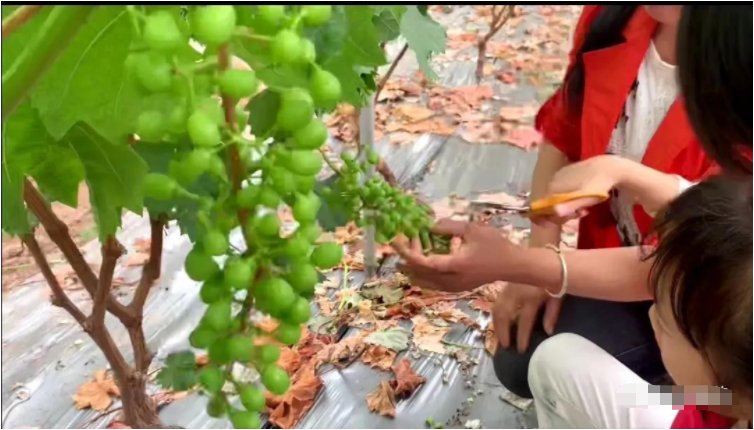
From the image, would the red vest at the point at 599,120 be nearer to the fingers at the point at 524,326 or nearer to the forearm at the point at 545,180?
the forearm at the point at 545,180

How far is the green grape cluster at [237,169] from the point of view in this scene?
9.3 inches

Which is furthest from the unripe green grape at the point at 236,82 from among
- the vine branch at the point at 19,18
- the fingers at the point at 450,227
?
the fingers at the point at 450,227

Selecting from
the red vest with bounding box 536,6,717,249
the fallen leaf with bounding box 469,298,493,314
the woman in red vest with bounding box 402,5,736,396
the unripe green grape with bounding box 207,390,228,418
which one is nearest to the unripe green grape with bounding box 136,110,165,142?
the unripe green grape with bounding box 207,390,228,418

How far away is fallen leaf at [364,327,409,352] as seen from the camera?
834mm

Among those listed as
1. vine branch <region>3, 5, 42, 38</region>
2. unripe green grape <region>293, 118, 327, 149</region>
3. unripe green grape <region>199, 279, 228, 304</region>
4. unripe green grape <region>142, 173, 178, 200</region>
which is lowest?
unripe green grape <region>199, 279, 228, 304</region>

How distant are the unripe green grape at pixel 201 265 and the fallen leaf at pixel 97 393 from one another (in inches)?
24.2

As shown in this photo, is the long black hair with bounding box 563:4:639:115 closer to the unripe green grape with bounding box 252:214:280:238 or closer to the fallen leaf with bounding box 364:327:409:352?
the unripe green grape with bounding box 252:214:280:238

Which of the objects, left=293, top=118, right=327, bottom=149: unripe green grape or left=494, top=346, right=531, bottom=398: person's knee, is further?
left=494, top=346, right=531, bottom=398: person's knee

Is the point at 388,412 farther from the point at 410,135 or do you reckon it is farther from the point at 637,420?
the point at 637,420

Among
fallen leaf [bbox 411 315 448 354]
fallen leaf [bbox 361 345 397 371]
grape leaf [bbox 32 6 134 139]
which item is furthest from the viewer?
fallen leaf [bbox 361 345 397 371]

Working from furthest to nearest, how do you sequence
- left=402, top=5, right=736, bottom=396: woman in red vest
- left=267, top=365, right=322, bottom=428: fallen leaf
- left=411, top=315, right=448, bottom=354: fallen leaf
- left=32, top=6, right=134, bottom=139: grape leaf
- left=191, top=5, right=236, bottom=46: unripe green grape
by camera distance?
left=411, top=315, right=448, bottom=354: fallen leaf, left=267, top=365, right=322, bottom=428: fallen leaf, left=402, top=5, right=736, bottom=396: woman in red vest, left=32, top=6, right=134, bottom=139: grape leaf, left=191, top=5, right=236, bottom=46: unripe green grape

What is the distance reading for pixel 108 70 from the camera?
0.36 metres

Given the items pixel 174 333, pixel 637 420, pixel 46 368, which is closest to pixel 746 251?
pixel 637 420

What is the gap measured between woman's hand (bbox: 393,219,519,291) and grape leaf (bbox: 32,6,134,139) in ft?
0.52
